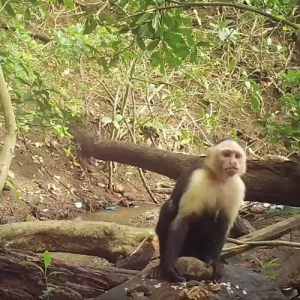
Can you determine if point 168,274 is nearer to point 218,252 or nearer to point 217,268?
point 217,268

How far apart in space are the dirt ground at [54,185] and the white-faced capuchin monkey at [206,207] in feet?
8.84

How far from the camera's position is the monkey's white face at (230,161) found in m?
2.81

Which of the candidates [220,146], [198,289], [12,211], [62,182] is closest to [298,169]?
[220,146]

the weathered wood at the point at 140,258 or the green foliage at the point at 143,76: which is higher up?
the green foliage at the point at 143,76

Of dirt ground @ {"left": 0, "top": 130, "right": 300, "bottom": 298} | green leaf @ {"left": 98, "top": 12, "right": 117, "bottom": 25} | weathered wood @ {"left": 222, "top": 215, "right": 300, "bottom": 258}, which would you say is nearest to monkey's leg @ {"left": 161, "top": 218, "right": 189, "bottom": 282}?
weathered wood @ {"left": 222, "top": 215, "right": 300, "bottom": 258}

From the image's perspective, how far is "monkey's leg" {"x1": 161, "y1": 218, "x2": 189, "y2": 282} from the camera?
103 inches

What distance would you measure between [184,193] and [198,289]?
550mm

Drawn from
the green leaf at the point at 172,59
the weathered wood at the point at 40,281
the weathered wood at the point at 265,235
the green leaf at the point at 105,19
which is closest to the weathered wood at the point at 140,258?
the weathered wood at the point at 265,235

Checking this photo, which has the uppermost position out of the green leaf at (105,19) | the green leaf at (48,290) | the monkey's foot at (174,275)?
the green leaf at (105,19)

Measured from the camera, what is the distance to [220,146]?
286 cm

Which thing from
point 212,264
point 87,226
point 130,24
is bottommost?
point 87,226

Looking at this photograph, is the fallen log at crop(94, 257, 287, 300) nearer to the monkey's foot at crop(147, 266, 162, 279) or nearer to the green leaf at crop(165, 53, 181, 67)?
the monkey's foot at crop(147, 266, 162, 279)

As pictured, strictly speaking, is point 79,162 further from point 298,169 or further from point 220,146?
point 220,146

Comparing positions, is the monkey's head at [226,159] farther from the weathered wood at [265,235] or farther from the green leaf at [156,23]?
the green leaf at [156,23]
